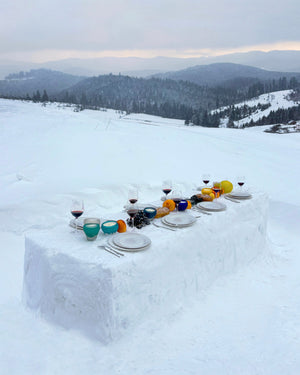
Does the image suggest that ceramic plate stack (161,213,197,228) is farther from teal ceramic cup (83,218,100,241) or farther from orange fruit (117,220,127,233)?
teal ceramic cup (83,218,100,241)

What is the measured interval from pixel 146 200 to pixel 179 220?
9.10 ft

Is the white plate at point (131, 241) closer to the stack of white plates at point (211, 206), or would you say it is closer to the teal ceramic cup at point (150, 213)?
the teal ceramic cup at point (150, 213)

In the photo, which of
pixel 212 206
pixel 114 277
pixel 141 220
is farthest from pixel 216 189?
pixel 114 277

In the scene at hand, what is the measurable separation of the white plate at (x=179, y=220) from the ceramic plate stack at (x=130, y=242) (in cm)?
39

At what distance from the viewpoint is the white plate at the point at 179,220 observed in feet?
8.30

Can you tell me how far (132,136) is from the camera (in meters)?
9.27

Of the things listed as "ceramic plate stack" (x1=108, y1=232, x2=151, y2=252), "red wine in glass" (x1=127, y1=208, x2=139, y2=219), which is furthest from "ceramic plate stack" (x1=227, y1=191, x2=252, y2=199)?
"ceramic plate stack" (x1=108, y1=232, x2=151, y2=252)

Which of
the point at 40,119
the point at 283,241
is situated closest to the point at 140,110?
the point at 40,119

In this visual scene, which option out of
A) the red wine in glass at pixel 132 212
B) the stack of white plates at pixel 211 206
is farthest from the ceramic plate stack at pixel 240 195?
the red wine in glass at pixel 132 212

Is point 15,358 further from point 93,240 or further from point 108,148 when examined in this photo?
point 108,148

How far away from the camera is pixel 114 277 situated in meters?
1.92

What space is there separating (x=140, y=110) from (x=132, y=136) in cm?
10352

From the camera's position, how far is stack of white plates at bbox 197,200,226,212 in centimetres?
294

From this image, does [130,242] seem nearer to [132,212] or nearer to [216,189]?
[132,212]
